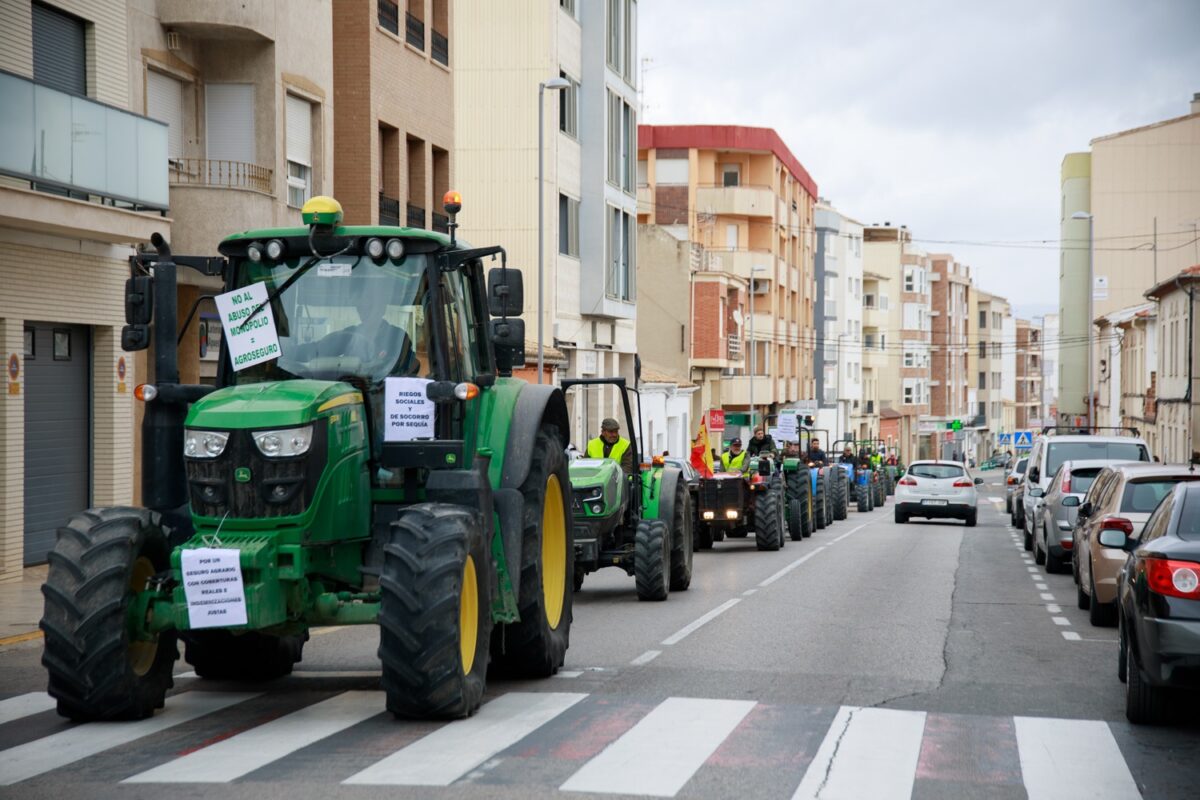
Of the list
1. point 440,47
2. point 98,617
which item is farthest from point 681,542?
point 440,47

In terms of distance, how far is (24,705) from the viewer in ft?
33.5

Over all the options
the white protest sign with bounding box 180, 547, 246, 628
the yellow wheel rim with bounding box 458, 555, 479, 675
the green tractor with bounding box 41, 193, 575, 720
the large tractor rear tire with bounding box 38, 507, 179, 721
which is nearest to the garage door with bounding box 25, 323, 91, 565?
the green tractor with bounding box 41, 193, 575, 720

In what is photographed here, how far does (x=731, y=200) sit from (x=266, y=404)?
6683cm

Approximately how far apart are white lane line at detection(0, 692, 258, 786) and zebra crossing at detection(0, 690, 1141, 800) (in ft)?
0.04

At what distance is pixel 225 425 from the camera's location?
9.08 m

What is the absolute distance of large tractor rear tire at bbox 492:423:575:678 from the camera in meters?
10.9

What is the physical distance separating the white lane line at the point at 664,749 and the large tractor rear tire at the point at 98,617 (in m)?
2.76

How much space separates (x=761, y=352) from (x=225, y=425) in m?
69.7

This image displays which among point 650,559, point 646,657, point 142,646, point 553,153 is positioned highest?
point 553,153

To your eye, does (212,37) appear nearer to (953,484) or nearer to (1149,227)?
(953,484)

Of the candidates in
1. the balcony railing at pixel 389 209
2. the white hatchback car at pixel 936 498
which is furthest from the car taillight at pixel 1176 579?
the white hatchback car at pixel 936 498

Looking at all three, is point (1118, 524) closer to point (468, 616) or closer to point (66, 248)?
point (468, 616)

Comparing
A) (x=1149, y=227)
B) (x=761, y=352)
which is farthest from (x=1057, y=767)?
(x=1149, y=227)

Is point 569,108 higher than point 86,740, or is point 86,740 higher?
point 569,108
